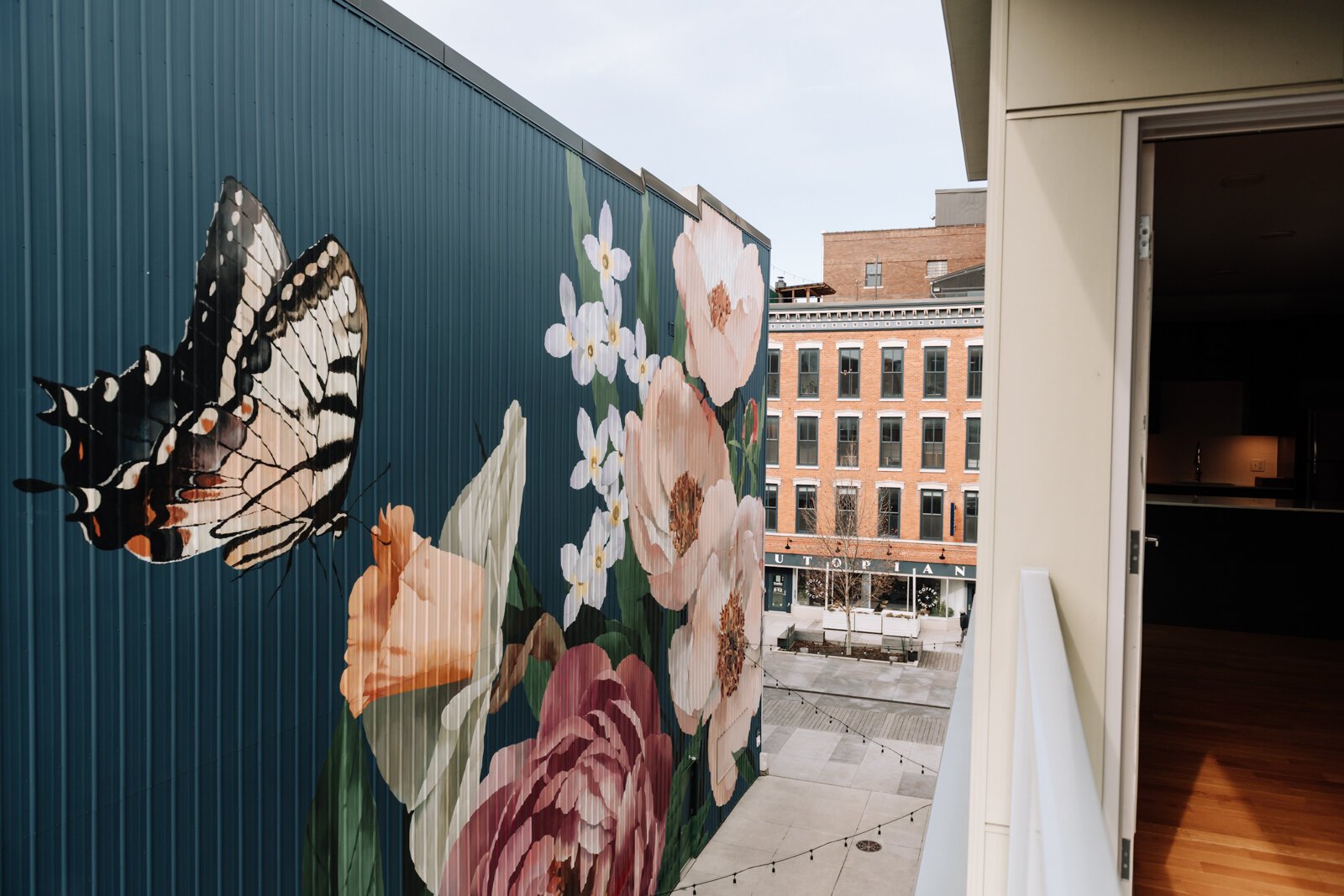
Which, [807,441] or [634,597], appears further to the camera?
[807,441]

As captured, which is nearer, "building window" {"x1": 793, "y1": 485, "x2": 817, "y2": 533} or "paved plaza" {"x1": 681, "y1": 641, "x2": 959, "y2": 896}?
"paved plaza" {"x1": 681, "y1": 641, "x2": 959, "y2": 896}

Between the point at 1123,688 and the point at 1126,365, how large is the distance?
0.74 m

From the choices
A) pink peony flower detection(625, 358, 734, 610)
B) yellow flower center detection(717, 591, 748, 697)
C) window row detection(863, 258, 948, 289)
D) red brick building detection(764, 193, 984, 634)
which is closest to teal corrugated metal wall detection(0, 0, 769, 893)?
pink peony flower detection(625, 358, 734, 610)

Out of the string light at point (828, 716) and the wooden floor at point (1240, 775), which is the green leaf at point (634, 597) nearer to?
the string light at point (828, 716)

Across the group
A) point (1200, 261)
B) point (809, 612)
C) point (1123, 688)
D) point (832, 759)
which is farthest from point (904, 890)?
point (809, 612)

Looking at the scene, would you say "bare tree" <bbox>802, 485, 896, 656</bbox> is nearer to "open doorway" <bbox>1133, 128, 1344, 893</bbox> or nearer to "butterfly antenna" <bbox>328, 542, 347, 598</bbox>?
"open doorway" <bbox>1133, 128, 1344, 893</bbox>

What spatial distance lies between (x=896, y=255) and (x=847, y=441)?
448 inches

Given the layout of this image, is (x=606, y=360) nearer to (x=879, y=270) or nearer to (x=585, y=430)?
(x=585, y=430)

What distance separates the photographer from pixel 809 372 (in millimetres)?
23875

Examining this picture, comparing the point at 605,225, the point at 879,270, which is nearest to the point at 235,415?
the point at 605,225

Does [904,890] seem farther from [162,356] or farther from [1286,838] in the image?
[162,356]

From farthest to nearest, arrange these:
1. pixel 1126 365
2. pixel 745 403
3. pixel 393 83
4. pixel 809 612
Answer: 1. pixel 809 612
2. pixel 745 403
3. pixel 393 83
4. pixel 1126 365

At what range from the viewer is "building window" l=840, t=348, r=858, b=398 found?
2350 cm

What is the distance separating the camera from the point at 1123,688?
2035 millimetres
